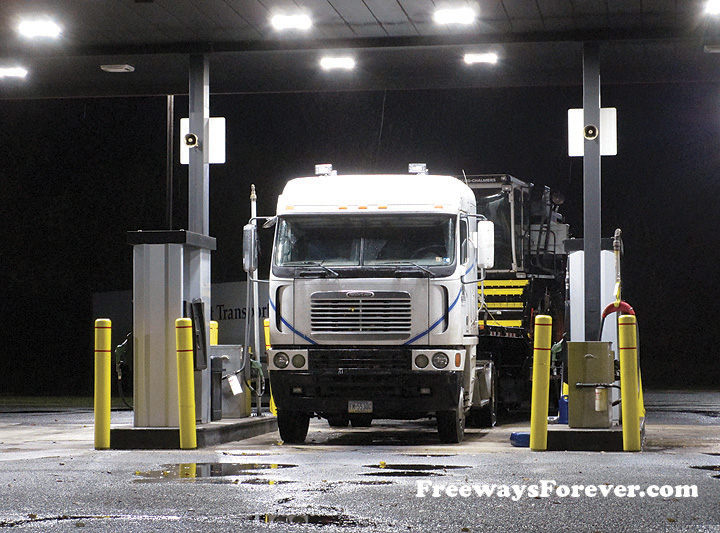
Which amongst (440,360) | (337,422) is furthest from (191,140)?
(337,422)

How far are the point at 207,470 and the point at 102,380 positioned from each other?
2.76 m

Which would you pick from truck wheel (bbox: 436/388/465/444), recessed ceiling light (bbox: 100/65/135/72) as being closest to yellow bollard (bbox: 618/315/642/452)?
truck wheel (bbox: 436/388/465/444)

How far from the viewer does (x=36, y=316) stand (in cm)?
4588

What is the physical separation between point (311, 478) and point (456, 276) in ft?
14.5

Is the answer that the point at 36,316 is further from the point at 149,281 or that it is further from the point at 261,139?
the point at 149,281

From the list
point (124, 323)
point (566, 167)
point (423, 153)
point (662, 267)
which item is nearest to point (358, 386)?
point (124, 323)

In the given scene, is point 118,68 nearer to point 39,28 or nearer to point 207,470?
point 39,28

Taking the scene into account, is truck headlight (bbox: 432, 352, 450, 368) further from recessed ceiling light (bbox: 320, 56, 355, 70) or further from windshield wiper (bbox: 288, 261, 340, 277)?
recessed ceiling light (bbox: 320, 56, 355, 70)

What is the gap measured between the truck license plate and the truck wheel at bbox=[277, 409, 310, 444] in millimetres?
819

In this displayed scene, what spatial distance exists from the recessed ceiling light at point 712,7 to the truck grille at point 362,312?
473 cm

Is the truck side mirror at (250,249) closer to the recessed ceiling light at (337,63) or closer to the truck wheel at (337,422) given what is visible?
the truck wheel at (337,422)

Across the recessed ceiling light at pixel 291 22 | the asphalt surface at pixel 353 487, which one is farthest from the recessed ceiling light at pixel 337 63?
the asphalt surface at pixel 353 487

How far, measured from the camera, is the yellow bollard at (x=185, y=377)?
13.0 meters

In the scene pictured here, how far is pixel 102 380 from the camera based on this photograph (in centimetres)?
1298
